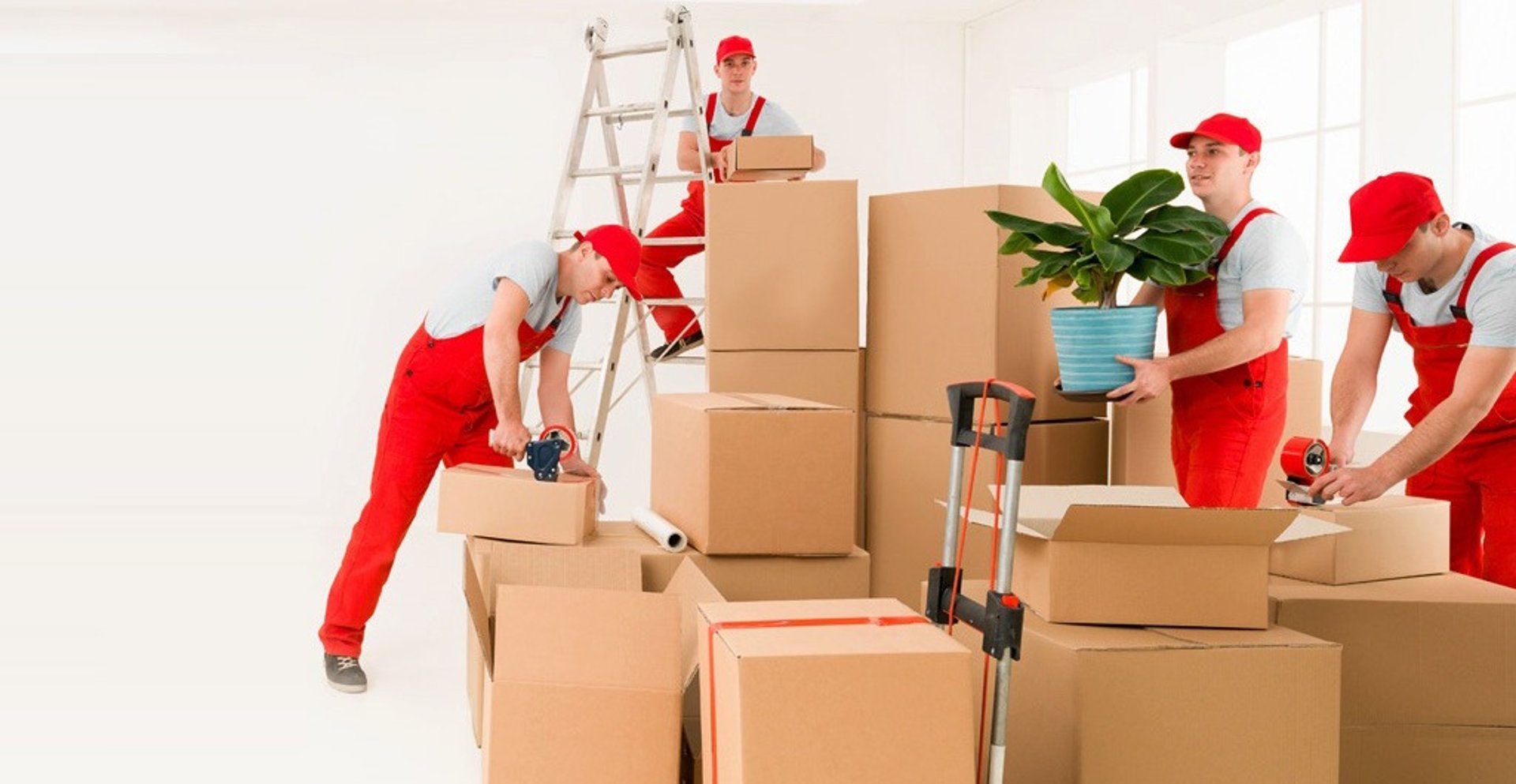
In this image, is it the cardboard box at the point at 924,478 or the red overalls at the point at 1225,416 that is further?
the cardboard box at the point at 924,478

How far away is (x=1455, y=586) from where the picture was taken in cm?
211

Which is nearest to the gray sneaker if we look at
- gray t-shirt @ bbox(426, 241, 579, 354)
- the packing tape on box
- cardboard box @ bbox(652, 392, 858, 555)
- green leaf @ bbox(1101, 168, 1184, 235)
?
gray t-shirt @ bbox(426, 241, 579, 354)

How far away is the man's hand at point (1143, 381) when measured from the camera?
2637 mm

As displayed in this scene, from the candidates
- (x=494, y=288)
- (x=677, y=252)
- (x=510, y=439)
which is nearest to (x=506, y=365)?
(x=510, y=439)

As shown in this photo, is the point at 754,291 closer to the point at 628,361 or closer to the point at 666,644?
the point at 666,644

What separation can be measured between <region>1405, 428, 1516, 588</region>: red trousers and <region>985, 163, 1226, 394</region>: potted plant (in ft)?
1.78

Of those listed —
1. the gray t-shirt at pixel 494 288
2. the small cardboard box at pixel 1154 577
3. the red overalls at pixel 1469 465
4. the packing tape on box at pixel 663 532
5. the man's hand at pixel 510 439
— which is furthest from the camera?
the gray t-shirt at pixel 494 288

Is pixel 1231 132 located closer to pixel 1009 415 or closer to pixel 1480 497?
pixel 1480 497

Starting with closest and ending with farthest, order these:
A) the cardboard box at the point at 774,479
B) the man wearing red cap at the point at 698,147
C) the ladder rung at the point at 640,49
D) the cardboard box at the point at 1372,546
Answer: the cardboard box at the point at 1372,546 → the cardboard box at the point at 774,479 → the ladder rung at the point at 640,49 → the man wearing red cap at the point at 698,147

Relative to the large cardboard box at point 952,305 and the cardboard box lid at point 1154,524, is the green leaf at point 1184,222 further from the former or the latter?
the cardboard box lid at point 1154,524

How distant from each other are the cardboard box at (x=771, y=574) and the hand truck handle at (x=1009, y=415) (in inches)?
32.3

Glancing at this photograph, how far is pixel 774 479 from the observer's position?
252cm

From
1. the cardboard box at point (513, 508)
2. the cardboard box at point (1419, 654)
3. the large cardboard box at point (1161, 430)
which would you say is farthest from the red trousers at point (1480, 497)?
the cardboard box at point (513, 508)

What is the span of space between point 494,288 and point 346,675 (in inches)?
39.3
